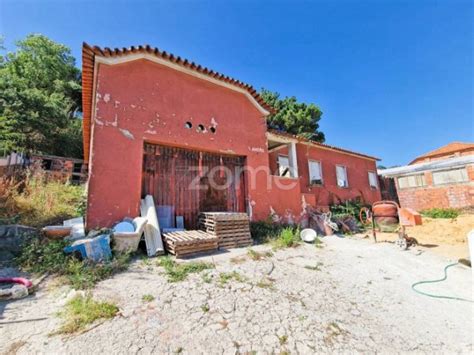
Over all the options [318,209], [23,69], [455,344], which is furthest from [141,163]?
[23,69]

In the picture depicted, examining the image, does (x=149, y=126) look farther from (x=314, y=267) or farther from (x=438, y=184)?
(x=438, y=184)

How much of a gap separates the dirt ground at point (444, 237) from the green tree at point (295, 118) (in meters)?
13.9

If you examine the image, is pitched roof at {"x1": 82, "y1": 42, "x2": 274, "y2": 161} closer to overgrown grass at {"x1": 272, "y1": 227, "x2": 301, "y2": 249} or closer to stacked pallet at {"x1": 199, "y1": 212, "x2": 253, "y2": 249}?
stacked pallet at {"x1": 199, "y1": 212, "x2": 253, "y2": 249}

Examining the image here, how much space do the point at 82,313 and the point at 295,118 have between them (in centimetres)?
2323

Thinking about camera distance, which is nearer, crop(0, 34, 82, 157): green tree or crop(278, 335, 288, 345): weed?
crop(278, 335, 288, 345): weed

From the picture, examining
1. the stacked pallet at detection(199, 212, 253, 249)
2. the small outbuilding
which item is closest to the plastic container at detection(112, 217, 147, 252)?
the stacked pallet at detection(199, 212, 253, 249)

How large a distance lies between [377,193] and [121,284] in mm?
18512

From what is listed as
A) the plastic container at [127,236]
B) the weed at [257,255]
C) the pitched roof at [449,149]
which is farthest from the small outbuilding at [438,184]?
the plastic container at [127,236]

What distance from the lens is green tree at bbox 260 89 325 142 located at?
22875mm

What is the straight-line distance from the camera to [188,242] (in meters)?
5.05

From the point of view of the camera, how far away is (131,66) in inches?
255

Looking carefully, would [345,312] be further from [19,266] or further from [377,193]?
[377,193]

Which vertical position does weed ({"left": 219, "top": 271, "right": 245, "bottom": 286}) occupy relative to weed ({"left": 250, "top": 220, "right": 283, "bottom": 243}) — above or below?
below

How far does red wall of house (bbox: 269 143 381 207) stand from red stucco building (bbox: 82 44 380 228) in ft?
7.16
